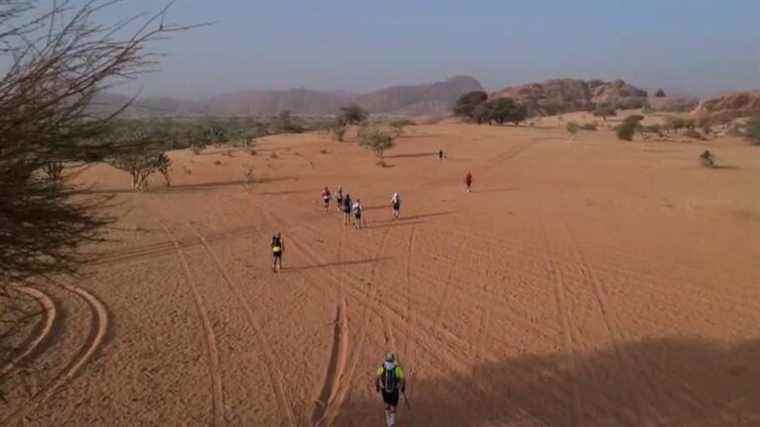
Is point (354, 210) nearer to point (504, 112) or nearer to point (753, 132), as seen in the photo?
point (753, 132)

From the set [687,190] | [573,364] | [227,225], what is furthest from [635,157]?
[573,364]

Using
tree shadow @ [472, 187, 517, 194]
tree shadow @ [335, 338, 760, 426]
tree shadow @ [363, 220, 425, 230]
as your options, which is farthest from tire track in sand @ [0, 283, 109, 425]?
tree shadow @ [472, 187, 517, 194]

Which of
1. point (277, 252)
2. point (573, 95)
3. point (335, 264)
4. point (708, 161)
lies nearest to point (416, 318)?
point (335, 264)

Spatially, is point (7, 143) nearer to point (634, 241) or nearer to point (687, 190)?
point (634, 241)

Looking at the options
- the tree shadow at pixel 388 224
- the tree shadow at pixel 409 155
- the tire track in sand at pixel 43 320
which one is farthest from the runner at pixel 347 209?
the tree shadow at pixel 409 155

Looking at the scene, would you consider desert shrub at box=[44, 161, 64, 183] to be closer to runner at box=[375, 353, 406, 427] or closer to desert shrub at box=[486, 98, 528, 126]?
runner at box=[375, 353, 406, 427]

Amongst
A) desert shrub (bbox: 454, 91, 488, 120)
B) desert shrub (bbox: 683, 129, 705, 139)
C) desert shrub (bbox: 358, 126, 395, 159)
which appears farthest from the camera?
desert shrub (bbox: 454, 91, 488, 120)

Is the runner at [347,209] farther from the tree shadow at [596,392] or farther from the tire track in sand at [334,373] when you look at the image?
the tree shadow at [596,392]
